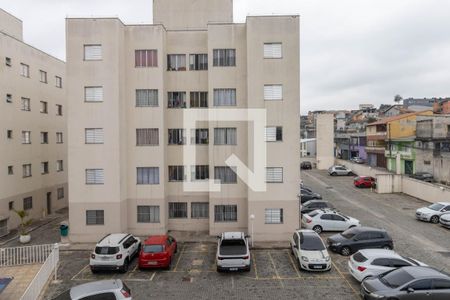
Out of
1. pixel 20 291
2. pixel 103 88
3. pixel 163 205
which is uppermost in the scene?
pixel 103 88

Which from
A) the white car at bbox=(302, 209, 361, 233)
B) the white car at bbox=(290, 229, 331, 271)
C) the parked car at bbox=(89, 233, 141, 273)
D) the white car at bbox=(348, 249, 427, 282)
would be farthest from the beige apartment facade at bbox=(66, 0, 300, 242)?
the white car at bbox=(348, 249, 427, 282)

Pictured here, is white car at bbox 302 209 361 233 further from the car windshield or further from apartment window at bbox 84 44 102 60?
apartment window at bbox 84 44 102 60

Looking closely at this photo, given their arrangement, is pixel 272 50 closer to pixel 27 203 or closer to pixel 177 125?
pixel 177 125

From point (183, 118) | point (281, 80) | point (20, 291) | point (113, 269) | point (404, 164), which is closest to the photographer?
point (20, 291)

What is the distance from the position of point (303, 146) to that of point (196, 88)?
60.1 meters

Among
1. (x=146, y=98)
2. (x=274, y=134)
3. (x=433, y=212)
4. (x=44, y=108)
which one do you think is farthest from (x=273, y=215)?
(x=44, y=108)

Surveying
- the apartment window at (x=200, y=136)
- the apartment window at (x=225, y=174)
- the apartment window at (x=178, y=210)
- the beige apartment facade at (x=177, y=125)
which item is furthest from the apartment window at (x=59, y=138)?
the apartment window at (x=225, y=174)

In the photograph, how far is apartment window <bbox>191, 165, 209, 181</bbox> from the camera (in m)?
26.4

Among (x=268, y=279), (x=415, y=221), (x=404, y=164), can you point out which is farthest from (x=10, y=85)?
(x=404, y=164)

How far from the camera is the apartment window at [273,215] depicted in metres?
24.4

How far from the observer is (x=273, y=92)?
24.3 m

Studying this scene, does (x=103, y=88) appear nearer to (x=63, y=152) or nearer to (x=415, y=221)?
(x=63, y=152)

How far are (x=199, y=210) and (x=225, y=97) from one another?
822 centimetres

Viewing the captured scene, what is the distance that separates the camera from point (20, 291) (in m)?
17.2
